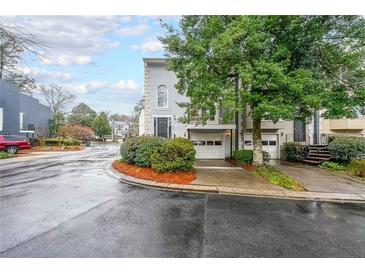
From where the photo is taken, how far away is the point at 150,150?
1000 cm

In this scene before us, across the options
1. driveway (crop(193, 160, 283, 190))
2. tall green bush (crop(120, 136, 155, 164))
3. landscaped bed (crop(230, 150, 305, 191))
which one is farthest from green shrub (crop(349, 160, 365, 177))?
tall green bush (crop(120, 136, 155, 164))

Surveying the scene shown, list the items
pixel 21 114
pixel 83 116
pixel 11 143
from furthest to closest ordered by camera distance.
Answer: pixel 83 116 → pixel 21 114 → pixel 11 143

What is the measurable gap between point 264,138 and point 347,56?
848 centimetres

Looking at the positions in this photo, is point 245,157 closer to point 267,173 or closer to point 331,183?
point 267,173

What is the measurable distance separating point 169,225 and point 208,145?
42.7 feet

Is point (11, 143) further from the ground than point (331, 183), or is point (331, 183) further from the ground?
point (11, 143)

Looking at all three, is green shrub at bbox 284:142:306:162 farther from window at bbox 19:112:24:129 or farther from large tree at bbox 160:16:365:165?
window at bbox 19:112:24:129

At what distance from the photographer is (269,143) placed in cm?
1748

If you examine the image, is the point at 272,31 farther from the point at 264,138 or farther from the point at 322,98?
the point at 264,138

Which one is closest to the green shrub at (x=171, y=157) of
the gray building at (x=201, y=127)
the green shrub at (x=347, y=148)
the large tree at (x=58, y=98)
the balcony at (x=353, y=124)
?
the gray building at (x=201, y=127)

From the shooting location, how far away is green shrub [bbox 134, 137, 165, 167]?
394 inches

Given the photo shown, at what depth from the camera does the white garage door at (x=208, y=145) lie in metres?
17.3

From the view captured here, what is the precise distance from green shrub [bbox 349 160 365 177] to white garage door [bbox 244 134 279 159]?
21.1 ft

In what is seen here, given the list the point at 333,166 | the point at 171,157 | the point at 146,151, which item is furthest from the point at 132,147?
the point at 333,166
